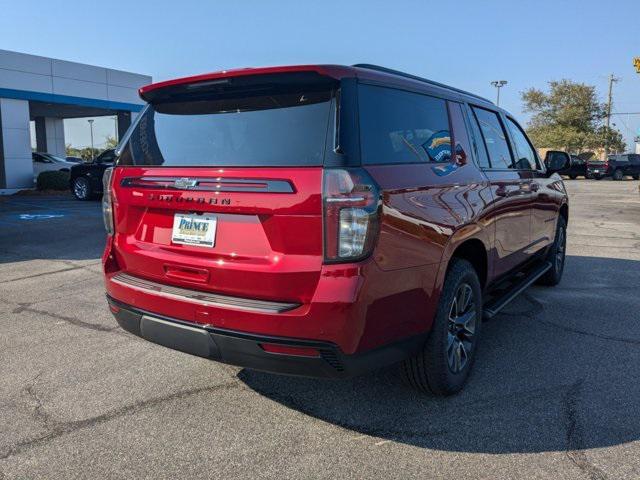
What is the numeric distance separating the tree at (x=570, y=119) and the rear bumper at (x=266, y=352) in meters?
56.3

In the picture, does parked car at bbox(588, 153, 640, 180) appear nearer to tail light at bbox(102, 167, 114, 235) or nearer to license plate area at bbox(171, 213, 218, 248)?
tail light at bbox(102, 167, 114, 235)

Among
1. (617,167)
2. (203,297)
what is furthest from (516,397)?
(617,167)

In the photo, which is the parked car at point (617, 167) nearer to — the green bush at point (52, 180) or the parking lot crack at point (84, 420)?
the green bush at point (52, 180)

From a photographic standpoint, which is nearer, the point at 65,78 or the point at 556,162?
the point at 556,162

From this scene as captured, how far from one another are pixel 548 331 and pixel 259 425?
2827 mm

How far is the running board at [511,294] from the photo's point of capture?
394cm

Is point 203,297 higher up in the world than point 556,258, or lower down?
higher up

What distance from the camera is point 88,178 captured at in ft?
57.1

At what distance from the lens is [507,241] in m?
4.34

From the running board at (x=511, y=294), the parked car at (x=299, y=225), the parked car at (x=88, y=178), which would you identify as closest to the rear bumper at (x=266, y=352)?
the parked car at (x=299, y=225)

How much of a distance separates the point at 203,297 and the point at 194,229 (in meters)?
0.36

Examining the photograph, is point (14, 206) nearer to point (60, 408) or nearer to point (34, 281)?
point (34, 281)

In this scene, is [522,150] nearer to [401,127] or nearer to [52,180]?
[401,127]

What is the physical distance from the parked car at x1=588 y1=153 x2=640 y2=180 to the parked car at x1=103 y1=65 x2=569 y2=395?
3920 cm
